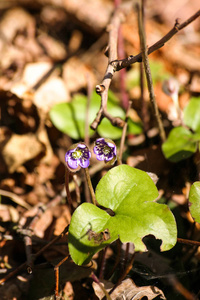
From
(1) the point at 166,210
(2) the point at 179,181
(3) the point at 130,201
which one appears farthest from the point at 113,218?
(2) the point at 179,181

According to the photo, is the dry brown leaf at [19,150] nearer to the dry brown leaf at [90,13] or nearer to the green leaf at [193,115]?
the green leaf at [193,115]

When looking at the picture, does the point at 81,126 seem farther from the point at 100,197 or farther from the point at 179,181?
the point at 100,197

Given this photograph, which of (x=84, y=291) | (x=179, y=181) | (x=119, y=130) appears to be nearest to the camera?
(x=84, y=291)

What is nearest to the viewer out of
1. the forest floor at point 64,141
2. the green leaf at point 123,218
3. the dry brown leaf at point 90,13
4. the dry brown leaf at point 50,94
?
the green leaf at point 123,218

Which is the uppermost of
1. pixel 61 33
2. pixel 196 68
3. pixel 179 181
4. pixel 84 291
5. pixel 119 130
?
pixel 61 33

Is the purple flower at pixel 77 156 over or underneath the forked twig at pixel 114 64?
underneath

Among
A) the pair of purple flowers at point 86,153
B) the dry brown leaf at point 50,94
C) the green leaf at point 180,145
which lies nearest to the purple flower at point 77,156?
the pair of purple flowers at point 86,153

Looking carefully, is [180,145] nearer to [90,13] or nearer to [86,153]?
[86,153]

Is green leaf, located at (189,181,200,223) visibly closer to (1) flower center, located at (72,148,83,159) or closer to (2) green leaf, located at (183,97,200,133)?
(1) flower center, located at (72,148,83,159)

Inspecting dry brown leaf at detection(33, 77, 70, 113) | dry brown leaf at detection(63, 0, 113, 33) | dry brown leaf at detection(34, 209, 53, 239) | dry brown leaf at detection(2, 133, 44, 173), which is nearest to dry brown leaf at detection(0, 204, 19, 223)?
dry brown leaf at detection(34, 209, 53, 239)
